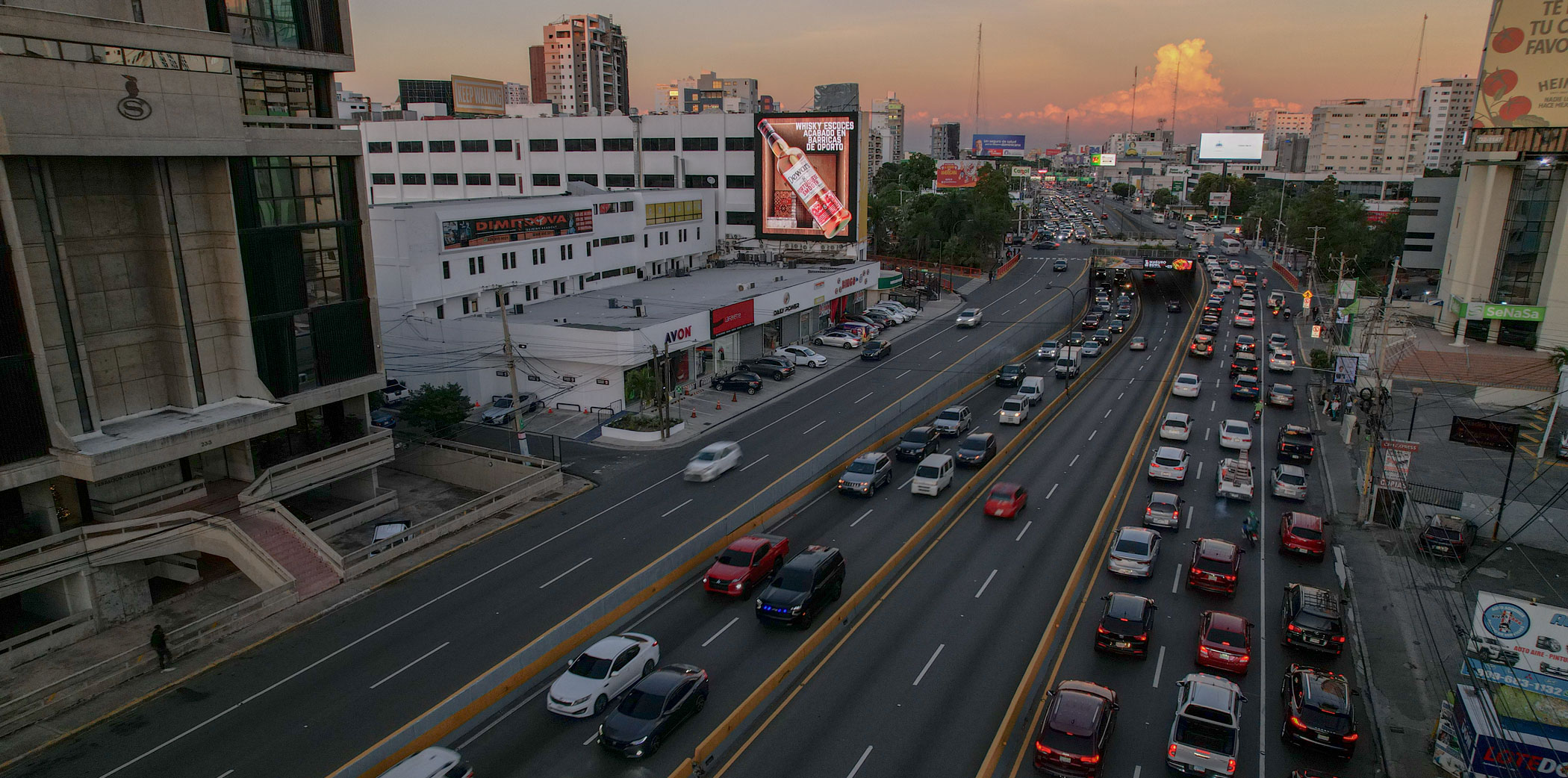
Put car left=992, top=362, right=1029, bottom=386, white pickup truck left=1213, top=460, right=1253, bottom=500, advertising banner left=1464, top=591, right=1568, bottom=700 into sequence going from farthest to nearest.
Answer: car left=992, top=362, right=1029, bottom=386 → white pickup truck left=1213, top=460, right=1253, bottom=500 → advertising banner left=1464, top=591, right=1568, bottom=700

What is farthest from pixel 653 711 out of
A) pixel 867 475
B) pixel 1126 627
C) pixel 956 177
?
pixel 956 177

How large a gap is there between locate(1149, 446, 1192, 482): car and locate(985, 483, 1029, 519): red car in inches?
267

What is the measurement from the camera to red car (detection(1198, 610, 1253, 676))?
21625 mm

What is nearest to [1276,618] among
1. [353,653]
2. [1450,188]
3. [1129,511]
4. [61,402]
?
[1129,511]

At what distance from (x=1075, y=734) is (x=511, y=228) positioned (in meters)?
45.2

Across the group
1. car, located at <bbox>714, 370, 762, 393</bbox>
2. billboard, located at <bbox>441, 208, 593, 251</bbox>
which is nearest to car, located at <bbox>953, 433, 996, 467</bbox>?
car, located at <bbox>714, 370, 762, 393</bbox>

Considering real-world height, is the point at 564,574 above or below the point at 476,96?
below

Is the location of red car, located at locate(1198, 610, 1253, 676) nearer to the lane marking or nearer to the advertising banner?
the advertising banner

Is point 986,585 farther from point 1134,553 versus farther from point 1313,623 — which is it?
point 1313,623

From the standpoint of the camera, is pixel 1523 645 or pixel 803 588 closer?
pixel 1523 645

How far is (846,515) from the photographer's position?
107 ft

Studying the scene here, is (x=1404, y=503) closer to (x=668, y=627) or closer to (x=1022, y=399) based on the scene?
(x=1022, y=399)

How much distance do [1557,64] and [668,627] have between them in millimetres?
68545

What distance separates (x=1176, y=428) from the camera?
41062 millimetres
